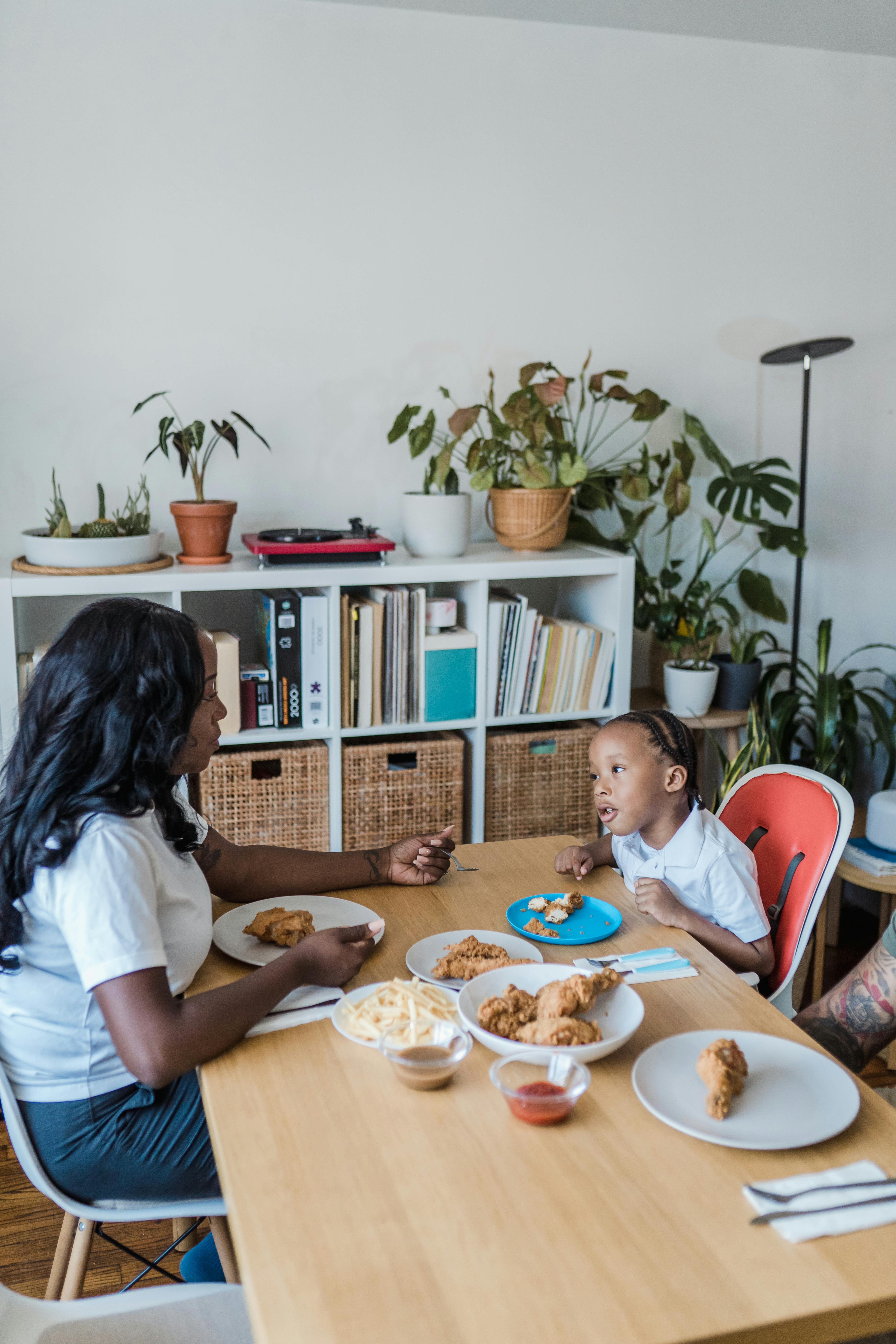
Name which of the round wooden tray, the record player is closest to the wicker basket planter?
the record player

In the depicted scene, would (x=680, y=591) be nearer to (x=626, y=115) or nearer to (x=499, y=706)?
(x=499, y=706)

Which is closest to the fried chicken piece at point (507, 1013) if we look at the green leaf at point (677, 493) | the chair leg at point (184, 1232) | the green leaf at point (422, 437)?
the chair leg at point (184, 1232)

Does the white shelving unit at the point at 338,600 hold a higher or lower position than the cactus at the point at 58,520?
lower

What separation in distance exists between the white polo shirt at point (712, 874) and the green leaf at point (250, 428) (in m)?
1.45

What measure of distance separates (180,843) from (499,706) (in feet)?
5.02

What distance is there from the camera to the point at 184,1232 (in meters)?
1.89

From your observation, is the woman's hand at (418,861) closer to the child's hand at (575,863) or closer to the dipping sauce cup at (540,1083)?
the child's hand at (575,863)

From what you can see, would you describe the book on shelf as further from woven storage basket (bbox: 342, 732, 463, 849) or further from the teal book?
the teal book

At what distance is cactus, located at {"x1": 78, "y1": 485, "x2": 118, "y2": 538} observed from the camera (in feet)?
8.41

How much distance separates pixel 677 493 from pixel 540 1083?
2014mm

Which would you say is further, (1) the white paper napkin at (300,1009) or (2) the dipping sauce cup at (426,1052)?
(1) the white paper napkin at (300,1009)

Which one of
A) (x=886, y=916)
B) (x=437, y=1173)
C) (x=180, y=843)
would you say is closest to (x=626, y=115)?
(x=886, y=916)

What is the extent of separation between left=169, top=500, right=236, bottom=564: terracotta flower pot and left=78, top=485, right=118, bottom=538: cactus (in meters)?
0.16

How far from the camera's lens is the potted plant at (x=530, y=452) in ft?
9.22
